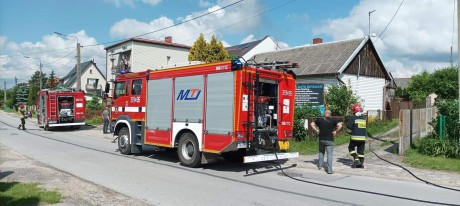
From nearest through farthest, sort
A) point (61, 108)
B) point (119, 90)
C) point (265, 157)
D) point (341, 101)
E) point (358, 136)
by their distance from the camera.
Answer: point (265, 157)
point (358, 136)
point (119, 90)
point (341, 101)
point (61, 108)

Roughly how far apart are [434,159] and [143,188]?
8.09 meters

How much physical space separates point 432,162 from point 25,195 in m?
9.81

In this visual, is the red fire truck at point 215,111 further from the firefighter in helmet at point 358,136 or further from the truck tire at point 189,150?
the firefighter in helmet at point 358,136

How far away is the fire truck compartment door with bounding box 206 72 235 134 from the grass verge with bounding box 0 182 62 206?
4117mm

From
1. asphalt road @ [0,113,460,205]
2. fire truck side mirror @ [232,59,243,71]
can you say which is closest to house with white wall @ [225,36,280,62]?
asphalt road @ [0,113,460,205]

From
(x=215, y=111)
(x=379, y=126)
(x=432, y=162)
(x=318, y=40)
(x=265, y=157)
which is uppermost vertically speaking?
(x=318, y=40)

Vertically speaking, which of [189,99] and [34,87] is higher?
[34,87]

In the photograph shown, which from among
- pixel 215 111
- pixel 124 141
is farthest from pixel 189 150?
pixel 124 141

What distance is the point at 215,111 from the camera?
1012cm

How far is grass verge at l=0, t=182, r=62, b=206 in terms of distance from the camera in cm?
655

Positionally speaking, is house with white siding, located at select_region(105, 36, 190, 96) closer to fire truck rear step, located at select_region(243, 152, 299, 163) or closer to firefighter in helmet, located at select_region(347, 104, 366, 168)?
fire truck rear step, located at select_region(243, 152, 299, 163)

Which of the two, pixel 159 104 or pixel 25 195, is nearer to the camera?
pixel 25 195

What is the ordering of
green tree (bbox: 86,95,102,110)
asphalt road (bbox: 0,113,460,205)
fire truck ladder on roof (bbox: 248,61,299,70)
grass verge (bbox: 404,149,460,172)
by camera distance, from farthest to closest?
green tree (bbox: 86,95,102,110) → fire truck ladder on roof (bbox: 248,61,299,70) → grass verge (bbox: 404,149,460,172) → asphalt road (bbox: 0,113,460,205)

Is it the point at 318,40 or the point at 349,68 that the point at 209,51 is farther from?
the point at 349,68
